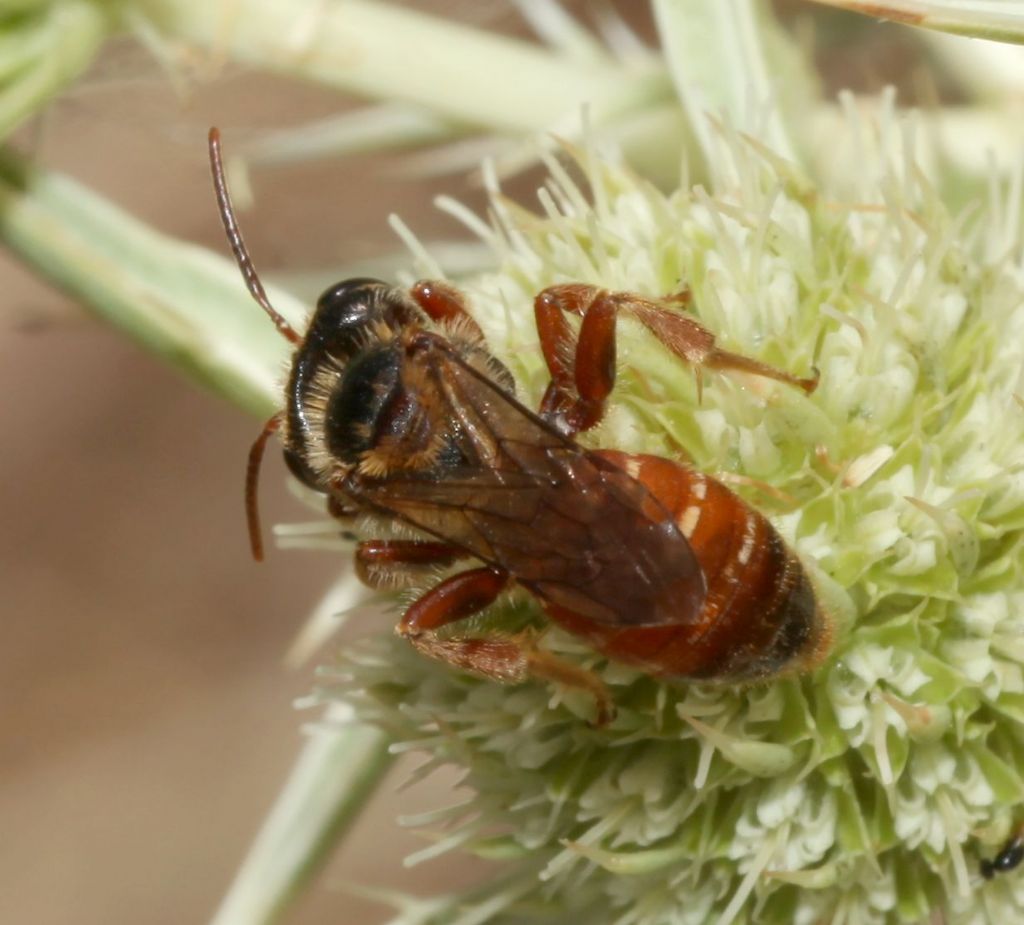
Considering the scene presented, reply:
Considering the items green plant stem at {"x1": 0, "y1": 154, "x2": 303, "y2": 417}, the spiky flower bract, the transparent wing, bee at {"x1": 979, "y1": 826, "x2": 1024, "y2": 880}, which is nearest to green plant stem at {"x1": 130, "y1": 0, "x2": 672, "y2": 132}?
green plant stem at {"x1": 0, "y1": 154, "x2": 303, "y2": 417}

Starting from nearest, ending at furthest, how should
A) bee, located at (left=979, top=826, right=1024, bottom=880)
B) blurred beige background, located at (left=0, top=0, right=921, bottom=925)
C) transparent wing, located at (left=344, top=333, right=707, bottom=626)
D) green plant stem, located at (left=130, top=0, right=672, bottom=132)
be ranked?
1. transparent wing, located at (left=344, top=333, right=707, bottom=626)
2. bee, located at (left=979, top=826, right=1024, bottom=880)
3. green plant stem, located at (left=130, top=0, right=672, bottom=132)
4. blurred beige background, located at (left=0, top=0, right=921, bottom=925)

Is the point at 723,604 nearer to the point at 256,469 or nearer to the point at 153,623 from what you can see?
the point at 256,469

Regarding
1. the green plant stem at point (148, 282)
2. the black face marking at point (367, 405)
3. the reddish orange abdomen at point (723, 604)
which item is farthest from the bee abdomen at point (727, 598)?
the green plant stem at point (148, 282)

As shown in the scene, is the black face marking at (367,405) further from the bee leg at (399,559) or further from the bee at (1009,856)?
the bee at (1009,856)

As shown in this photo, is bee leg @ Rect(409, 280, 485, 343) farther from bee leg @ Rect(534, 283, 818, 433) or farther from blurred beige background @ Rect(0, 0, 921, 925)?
blurred beige background @ Rect(0, 0, 921, 925)

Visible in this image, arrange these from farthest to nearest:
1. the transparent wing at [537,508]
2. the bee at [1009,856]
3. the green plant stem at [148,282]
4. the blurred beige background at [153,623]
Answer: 1. the blurred beige background at [153,623]
2. the green plant stem at [148,282]
3. the bee at [1009,856]
4. the transparent wing at [537,508]

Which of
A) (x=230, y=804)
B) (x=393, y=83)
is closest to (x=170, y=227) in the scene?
(x=230, y=804)
